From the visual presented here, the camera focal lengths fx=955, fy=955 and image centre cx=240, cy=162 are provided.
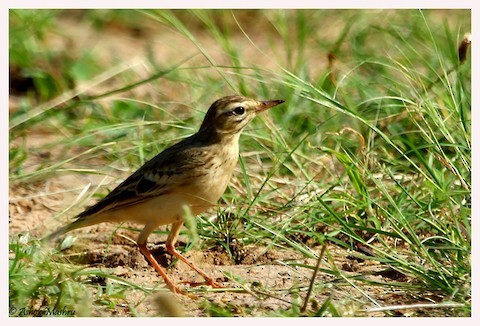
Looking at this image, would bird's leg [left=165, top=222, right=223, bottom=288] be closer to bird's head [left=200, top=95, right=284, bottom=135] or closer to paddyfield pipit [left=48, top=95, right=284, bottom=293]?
paddyfield pipit [left=48, top=95, right=284, bottom=293]

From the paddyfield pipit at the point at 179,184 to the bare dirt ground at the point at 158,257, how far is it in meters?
0.14

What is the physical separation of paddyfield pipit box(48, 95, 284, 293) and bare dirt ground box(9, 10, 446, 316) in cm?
14

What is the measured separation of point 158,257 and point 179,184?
64 cm

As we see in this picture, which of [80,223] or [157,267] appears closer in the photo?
[157,267]

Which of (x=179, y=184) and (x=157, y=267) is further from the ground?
(x=179, y=184)

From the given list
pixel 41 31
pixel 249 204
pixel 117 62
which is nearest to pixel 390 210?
pixel 249 204

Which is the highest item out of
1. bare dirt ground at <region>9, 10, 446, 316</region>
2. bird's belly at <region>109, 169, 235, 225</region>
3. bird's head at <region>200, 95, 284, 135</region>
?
bird's head at <region>200, 95, 284, 135</region>

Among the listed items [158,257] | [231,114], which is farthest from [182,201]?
[231,114]

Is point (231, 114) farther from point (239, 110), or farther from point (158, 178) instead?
point (158, 178)

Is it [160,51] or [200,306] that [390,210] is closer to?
[200,306]

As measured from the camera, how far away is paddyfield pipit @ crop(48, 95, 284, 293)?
18.5 feet

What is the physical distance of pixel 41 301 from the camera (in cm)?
495

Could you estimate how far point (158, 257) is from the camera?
6.09 m

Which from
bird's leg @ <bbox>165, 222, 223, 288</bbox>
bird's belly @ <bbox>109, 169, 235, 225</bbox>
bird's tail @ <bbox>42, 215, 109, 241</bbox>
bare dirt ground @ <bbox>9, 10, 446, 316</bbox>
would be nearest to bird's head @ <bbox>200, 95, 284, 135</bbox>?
bird's belly @ <bbox>109, 169, 235, 225</bbox>
